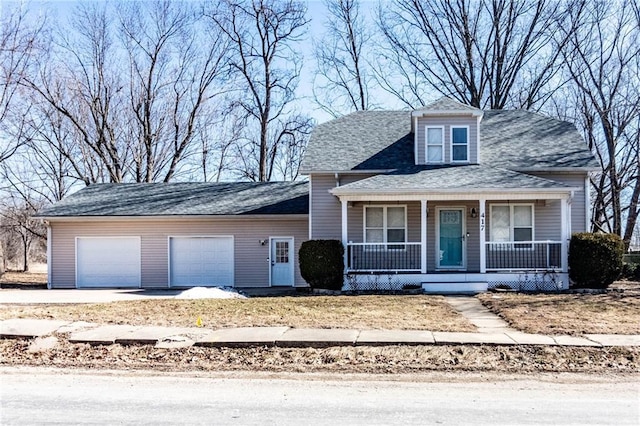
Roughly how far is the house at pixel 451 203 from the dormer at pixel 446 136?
0.11 ft

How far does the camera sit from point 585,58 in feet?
96.6

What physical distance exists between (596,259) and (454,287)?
4.22 m

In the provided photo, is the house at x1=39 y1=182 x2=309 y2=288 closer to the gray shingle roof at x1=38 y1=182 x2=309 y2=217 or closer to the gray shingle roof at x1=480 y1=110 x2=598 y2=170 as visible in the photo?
the gray shingle roof at x1=38 y1=182 x2=309 y2=217

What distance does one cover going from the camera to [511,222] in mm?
19906

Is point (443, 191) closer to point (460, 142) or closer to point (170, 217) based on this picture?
point (460, 142)

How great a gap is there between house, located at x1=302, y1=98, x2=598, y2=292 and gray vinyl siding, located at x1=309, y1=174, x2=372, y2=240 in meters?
0.03

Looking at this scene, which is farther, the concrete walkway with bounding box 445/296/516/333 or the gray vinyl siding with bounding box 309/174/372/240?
the gray vinyl siding with bounding box 309/174/372/240

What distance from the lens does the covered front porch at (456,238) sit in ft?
59.1

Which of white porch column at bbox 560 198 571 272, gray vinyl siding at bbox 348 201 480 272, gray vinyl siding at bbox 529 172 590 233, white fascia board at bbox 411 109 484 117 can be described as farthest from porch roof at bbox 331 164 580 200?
white fascia board at bbox 411 109 484 117

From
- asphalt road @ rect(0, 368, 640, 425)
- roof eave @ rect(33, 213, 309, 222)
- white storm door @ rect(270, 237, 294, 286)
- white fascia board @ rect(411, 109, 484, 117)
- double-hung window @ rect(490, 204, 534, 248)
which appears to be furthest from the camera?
white storm door @ rect(270, 237, 294, 286)

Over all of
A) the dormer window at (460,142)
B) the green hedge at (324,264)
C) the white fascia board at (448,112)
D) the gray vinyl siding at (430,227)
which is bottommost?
the green hedge at (324,264)

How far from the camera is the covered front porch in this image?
18.0m

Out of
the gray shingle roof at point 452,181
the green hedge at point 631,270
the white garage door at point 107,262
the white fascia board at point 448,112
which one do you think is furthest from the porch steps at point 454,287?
the white garage door at point 107,262

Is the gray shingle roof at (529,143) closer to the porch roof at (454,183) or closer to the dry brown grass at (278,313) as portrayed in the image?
the porch roof at (454,183)
